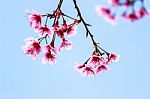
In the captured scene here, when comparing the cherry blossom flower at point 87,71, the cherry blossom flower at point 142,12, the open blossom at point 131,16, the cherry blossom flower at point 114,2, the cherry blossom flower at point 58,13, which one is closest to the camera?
the cherry blossom flower at point 114,2

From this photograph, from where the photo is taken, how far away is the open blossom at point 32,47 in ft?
23.9

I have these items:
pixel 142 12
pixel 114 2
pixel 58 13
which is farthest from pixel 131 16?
pixel 58 13

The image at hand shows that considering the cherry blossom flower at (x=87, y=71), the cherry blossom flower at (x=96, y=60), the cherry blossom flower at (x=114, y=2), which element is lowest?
the cherry blossom flower at (x=114, y=2)

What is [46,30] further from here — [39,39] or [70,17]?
[70,17]

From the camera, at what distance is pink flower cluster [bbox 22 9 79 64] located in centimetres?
673

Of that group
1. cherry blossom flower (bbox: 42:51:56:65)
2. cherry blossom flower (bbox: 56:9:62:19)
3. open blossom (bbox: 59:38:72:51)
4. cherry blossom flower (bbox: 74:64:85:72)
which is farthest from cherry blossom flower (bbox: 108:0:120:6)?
cherry blossom flower (bbox: 74:64:85:72)

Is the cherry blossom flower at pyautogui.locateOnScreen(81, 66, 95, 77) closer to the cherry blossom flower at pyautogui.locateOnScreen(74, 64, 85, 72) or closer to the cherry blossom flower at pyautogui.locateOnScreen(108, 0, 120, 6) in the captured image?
the cherry blossom flower at pyautogui.locateOnScreen(74, 64, 85, 72)

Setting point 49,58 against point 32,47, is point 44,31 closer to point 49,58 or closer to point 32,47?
point 32,47

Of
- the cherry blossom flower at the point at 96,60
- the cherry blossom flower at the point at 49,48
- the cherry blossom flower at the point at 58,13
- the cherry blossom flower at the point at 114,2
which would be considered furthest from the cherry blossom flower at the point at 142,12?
the cherry blossom flower at the point at 49,48

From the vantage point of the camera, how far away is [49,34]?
6879 mm

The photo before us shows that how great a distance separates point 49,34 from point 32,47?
2.09 ft

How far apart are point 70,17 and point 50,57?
1657mm

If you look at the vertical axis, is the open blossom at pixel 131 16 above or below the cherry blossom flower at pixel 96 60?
below

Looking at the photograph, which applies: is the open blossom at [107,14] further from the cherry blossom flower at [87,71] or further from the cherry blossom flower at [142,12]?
the cherry blossom flower at [87,71]
